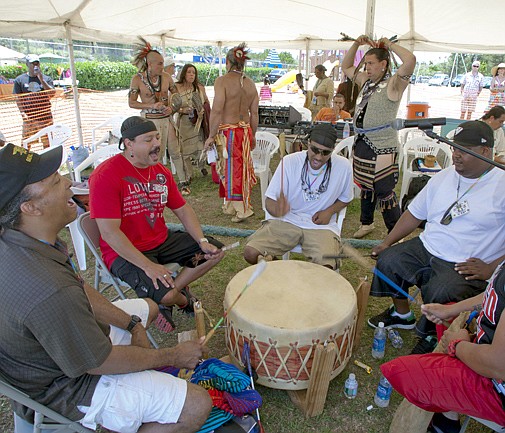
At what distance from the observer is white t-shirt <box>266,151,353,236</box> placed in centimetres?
321

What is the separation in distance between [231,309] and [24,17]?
223 inches

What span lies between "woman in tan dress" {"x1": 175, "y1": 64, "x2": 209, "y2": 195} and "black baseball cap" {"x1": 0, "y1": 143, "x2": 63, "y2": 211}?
4.40m

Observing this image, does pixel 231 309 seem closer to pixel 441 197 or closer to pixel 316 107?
pixel 441 197

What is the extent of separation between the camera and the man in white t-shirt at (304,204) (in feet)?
10.1

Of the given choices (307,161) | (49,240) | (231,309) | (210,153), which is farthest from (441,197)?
(210,153)

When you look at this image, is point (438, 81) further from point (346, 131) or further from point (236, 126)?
point (236, 126)

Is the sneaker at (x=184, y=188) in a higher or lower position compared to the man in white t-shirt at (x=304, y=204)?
lower

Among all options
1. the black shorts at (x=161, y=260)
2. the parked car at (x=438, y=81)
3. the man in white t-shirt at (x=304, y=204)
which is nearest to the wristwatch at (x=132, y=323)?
the black shorts at (x=161, y=260)

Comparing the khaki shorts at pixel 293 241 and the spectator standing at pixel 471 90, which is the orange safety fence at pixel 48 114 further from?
the spectator standing at pixel 471 90

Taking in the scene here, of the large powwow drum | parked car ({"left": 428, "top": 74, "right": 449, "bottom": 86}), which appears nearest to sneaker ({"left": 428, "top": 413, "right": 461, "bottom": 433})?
the large powwow drum

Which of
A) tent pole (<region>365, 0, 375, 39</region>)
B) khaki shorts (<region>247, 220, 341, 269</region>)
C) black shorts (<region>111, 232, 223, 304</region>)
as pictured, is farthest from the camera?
tent pole (<region>365, 0, 375, 39</region>)

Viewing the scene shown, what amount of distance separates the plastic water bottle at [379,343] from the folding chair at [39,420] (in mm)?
1790

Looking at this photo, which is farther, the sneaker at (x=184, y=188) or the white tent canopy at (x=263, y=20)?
the sneaker at (x=184, y=188)

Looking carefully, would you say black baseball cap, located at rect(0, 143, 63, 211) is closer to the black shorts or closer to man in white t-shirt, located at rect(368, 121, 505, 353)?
the black shorts
